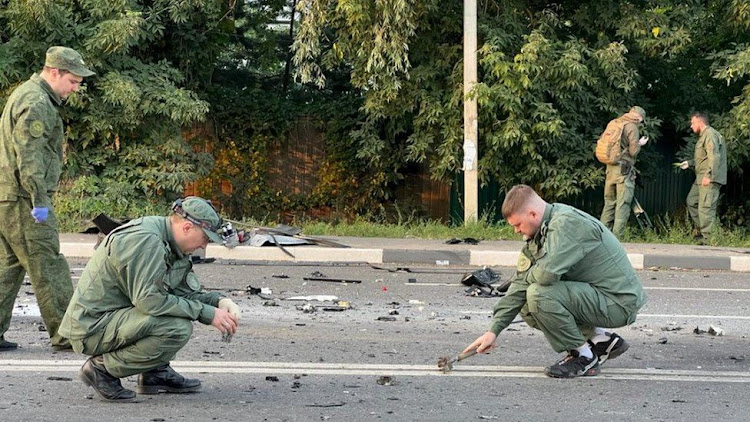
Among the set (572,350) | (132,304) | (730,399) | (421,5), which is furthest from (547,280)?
(421,5)

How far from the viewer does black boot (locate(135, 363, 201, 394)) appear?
593 cm

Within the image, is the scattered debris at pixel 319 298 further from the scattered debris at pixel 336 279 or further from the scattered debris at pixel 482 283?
the scattered debris at pixel 482 283

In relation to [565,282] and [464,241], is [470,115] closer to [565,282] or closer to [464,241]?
[464,241]

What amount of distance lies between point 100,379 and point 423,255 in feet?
25.7

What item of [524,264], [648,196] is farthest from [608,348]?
[648,196]

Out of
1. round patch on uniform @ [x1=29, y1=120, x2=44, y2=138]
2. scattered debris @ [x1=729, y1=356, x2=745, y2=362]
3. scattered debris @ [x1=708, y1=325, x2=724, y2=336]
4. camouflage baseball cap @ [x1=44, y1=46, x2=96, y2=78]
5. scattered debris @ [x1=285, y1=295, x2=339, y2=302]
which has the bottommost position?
scattered debris @ [x1=285, y1=295, x2=339, y2=302]

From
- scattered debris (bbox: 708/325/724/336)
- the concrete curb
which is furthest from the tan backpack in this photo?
scattered debris (bbox: 708/325/724/336)

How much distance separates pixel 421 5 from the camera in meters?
16.4

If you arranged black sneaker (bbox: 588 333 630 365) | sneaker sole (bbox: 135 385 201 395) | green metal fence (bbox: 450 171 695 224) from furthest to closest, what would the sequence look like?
green metal fence (bbox: 450 171 695 224)
black sneaker (bbox: 588 333 630 365)
sneaker sole (bbox: 135 385 201 395)

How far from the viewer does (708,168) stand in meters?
15.2

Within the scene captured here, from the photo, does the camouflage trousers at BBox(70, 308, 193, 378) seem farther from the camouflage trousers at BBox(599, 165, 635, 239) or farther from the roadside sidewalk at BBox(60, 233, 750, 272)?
the camouflage trousers at BBox(599, 165, 635, 239)

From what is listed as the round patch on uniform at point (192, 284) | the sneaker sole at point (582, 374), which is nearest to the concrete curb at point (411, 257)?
the sneaker sole at point (582, 374)

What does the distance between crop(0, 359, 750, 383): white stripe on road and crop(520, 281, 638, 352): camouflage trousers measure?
0.35 meters

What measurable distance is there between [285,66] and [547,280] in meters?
16.0
